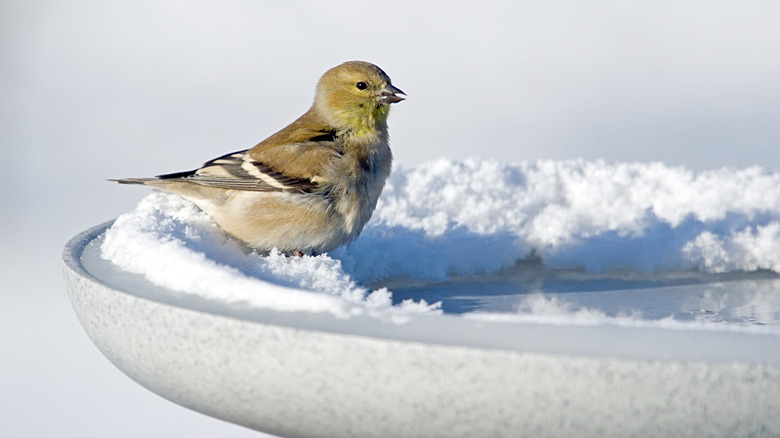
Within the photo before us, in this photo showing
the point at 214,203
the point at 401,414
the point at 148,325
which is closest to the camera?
the point at 401,414

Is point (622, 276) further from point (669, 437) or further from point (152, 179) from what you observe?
point (152, 179)

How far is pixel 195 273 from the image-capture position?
2.03 metres

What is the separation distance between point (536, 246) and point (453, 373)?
1.46 meters

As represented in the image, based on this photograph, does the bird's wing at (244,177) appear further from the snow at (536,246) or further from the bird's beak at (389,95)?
the bird's beak at (389,95)

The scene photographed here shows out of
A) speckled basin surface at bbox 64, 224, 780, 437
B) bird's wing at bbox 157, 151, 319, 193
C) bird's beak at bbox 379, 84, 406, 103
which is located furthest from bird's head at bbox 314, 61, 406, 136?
speckled basin surface at bbox 64, 224, 780, 437

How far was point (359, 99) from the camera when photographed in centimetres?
316

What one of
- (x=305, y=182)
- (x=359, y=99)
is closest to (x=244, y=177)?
(x=305, y=182)

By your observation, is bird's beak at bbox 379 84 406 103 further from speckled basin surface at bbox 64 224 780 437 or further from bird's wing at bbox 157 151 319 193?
speckled basin surface at bbox 64 224 780 437

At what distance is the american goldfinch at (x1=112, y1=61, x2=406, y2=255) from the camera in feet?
9.41

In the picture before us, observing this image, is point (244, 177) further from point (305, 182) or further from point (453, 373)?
point (453, 373)

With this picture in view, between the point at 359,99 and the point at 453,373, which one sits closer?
the point at 453,373

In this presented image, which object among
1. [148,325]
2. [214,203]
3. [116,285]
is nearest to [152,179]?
[214,203]

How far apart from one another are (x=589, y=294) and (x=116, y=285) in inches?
54.5

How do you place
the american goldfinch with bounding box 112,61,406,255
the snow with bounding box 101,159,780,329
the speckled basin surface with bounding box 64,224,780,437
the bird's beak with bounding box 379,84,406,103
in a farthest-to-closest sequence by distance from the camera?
the bird's beak with bounding box 379,84,406,103, the american goldfinch with bounding box 112,61,406,255, the snow with bounding box 101,159,780,329, the speckled basin surface with bounding box 64,224,780,437
